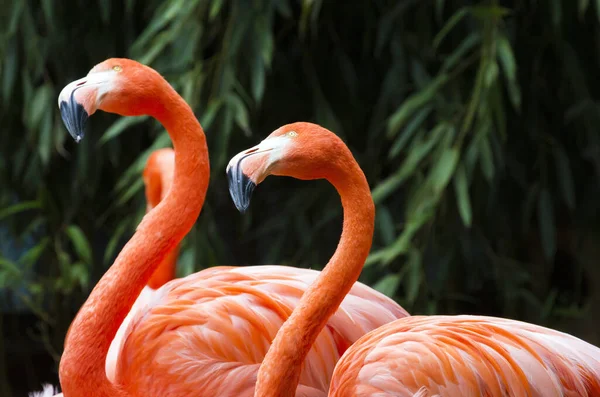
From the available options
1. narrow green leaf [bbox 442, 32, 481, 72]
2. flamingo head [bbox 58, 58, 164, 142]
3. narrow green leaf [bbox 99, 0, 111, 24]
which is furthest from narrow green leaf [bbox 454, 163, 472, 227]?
narrow green leaf [bbox 99, 0, 111, 24]

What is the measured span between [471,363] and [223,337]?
61 centimetres

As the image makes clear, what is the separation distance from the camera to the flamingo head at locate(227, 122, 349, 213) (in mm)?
1579

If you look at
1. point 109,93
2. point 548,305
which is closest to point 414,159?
point 548,305

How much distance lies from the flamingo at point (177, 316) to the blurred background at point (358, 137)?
91 cm

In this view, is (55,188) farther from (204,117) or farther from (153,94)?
(153,94)

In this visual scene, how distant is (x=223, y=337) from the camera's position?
2070mm

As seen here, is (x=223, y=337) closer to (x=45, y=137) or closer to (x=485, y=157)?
(x=485, y=157)

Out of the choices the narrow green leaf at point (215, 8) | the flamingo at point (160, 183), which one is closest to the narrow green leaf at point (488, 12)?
the narrow green leaf at point (215, 8)

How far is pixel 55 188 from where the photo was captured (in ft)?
12.5

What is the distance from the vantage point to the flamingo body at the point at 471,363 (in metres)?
1.66

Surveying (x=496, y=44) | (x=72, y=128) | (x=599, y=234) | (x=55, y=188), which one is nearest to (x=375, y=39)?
(x=496, y=44)

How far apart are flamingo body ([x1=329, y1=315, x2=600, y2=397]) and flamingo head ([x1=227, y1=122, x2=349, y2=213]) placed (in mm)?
342

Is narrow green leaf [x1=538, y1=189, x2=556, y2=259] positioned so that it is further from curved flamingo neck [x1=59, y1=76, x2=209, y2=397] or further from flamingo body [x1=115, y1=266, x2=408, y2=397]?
curved flamingo neck [x1=59, y1=76, x2=209, y2=397]

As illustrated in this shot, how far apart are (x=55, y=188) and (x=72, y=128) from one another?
203cm
